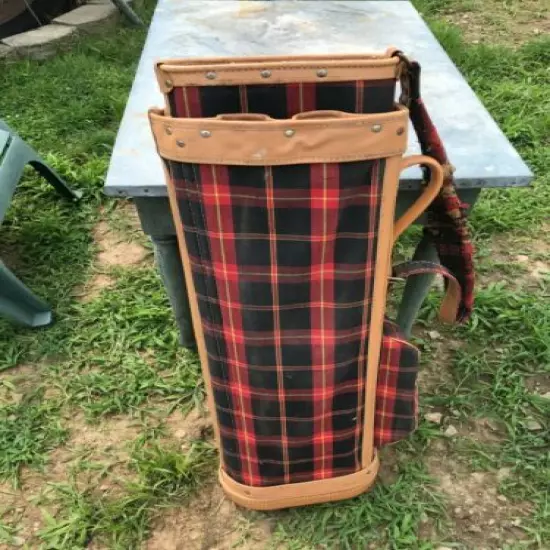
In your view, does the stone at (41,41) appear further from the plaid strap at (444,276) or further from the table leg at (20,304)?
the plaid strap at (444,276)

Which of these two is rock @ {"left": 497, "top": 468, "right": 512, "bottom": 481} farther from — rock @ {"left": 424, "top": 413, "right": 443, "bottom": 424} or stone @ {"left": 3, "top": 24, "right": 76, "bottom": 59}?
stone @ {"left": 3, "top": 24, "right": 76, "bottom": 59}

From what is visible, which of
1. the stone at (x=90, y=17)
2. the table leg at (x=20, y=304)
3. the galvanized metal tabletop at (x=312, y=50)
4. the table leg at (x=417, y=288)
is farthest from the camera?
the stone at (x=90, y=17)

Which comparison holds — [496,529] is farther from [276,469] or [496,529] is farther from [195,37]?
[195,37]

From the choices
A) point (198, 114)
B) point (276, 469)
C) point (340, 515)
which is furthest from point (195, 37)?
point (340, 515)

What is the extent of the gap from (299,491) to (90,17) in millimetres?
3414

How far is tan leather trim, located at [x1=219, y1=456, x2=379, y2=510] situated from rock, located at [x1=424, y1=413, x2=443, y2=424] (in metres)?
0.32

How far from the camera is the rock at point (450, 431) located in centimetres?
176

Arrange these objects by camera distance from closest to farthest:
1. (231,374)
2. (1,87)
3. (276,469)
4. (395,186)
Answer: (395,186)
(231,374)
(276,469)
(1,87)

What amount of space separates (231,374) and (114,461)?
25.2 inches

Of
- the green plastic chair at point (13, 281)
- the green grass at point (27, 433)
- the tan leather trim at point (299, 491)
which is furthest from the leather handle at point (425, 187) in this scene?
the green plastic chair at point (13, 281)

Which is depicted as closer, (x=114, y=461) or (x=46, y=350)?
(x=114, y=461)

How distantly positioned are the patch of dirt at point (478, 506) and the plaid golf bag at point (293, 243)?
0.97ft

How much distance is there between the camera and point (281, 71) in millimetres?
964

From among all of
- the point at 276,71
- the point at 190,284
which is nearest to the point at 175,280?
the point at 190,284
